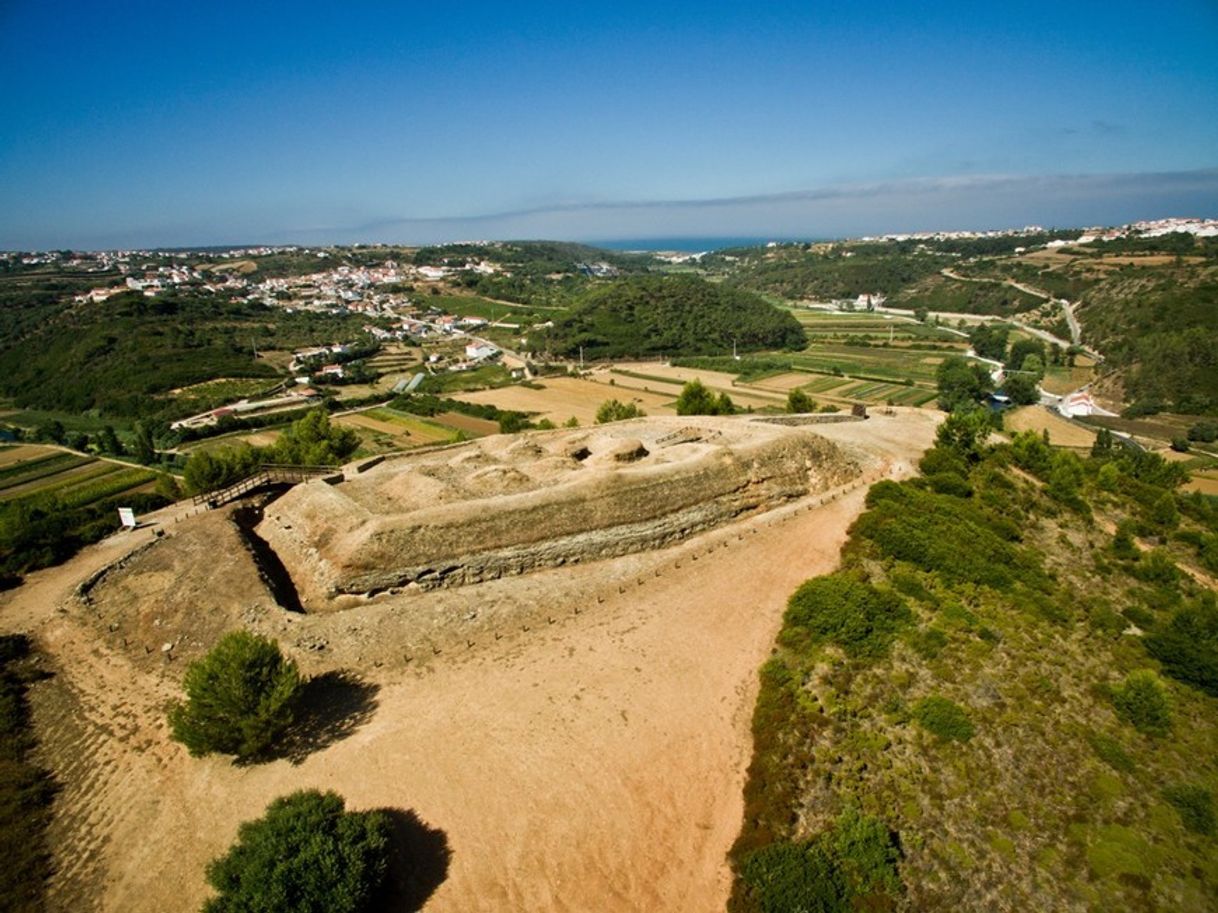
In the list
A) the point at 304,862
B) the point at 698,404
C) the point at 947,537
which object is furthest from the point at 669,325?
the point at 304,862

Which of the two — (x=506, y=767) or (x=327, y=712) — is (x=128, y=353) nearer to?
(x=327, y=712)

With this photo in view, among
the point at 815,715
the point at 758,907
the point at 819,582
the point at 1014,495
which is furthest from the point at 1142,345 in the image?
the point at 758,907

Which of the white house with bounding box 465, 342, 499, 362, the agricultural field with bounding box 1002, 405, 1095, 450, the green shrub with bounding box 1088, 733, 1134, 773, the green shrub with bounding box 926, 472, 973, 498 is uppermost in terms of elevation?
the green shrub with bounding box 926, 472, 973, 498

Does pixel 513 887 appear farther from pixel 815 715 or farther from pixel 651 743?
pixel 815 715

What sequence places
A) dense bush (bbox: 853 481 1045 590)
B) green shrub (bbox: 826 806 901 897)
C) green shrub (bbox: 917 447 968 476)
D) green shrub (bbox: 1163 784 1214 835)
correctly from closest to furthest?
green shrub (bbox: 826 806 901 897) < green shrub (bbox: 1163 784 1214 835) < dense bush (bbox: 853 481 1045 590) < green shrub (bbox: 917 447 968 476)

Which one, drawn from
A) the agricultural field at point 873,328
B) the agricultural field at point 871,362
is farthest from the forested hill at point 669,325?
the agricultural field at point 873,328

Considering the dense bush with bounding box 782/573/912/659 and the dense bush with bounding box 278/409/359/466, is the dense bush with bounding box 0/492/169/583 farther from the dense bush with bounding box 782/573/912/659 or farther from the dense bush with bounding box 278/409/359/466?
the dense bush with bounding box 782/573/912/659

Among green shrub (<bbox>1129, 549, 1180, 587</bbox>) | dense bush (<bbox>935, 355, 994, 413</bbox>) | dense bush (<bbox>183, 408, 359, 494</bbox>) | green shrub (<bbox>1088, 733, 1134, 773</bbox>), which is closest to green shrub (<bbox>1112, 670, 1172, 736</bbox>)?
green shrub (<bbox>1088, 733, 1134, 773</bbox>)
